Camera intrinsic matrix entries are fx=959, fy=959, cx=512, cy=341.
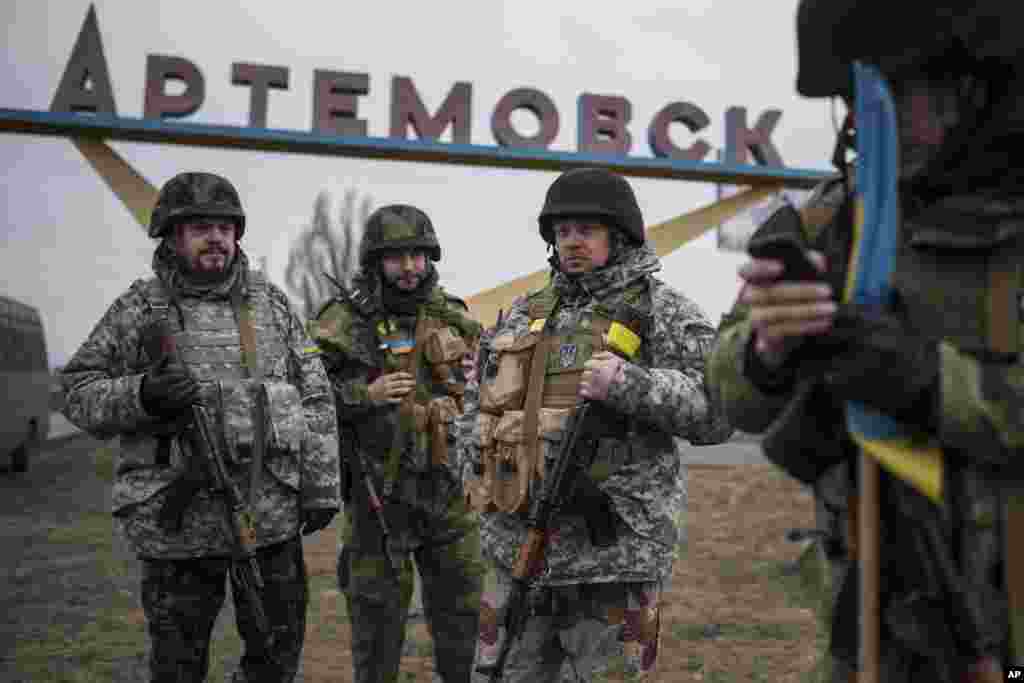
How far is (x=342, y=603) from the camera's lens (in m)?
6.55

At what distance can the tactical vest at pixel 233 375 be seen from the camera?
3588 millimetres

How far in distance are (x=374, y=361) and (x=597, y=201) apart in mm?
1568

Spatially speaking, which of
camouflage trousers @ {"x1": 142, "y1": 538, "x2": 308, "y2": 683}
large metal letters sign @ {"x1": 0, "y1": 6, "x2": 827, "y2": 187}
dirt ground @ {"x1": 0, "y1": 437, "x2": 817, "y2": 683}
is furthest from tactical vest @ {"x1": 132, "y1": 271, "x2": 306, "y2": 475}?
large metal letters sign @ {"x1": 0, "y1": 6, "x2": 827, "y2": 187}

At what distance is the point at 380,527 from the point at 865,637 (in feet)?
9.63

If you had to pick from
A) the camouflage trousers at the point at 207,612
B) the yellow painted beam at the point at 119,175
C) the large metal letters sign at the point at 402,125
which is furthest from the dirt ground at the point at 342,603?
the large metal letters sign at the point at 402,125

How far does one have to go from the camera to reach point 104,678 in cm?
491

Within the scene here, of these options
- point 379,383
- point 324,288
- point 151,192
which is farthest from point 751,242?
point 324,288

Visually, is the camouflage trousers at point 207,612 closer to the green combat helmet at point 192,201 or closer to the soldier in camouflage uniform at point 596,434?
the soldier in camouflage uniform at point 596,434

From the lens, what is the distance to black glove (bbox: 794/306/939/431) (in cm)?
147

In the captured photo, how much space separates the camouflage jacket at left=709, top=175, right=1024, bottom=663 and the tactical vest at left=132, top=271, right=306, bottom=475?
2358 mm

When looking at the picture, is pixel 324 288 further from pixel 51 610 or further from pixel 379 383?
pixel 379 383

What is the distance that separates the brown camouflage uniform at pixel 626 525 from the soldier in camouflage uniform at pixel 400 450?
0.95 meters

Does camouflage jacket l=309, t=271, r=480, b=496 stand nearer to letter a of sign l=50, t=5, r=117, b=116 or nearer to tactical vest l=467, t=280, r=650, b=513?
tactical vest l=467, t=280, r=650, b=513

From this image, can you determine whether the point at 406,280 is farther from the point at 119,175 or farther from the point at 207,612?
the point at 119,175
